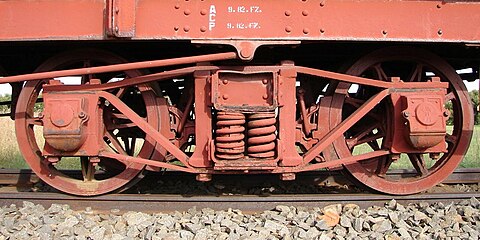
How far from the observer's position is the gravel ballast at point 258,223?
360 centimetres

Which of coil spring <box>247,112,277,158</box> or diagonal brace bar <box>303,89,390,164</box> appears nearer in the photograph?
coil spring <box>247,112,277,158</box>

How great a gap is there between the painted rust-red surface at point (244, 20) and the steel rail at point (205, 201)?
5.15 feet

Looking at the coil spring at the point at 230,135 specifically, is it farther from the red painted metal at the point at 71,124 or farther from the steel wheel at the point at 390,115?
the red painted metal at the point at 71,124

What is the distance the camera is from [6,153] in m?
9.78

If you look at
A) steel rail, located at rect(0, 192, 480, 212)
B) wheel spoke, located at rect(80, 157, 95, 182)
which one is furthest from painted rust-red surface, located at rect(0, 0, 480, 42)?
steel rail, located at rect(0, 192, 480, 212)

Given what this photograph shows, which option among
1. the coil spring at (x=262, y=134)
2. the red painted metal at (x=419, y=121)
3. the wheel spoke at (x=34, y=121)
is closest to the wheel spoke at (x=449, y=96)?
the red painted metal at (x=419, y=121)

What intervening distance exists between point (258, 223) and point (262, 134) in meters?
0.79

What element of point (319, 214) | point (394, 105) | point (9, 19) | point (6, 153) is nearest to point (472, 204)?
point (394, 105)

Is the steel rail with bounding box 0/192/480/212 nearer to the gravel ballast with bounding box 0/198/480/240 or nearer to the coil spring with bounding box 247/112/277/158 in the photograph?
the gravel ballast with bounding box 0/198/480/240

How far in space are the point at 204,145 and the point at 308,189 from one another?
175cm

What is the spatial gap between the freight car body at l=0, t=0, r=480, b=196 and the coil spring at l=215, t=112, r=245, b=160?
12mm

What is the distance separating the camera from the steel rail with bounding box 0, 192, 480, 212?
425cm

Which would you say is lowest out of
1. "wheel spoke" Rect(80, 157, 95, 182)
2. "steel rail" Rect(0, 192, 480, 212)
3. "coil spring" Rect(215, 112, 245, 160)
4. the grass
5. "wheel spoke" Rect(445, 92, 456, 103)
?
the grass

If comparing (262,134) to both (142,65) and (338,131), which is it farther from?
(142,65)
